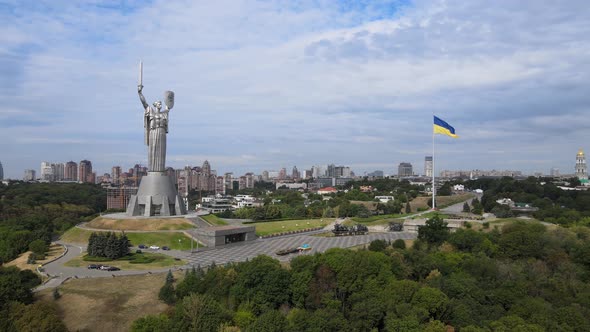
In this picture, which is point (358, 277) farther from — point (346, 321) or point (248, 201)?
point (248, 201)

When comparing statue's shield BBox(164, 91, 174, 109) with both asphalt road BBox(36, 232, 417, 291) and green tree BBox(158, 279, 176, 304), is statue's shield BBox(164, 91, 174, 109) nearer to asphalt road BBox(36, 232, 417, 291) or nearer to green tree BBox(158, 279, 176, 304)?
asphalt road BBox(36, 232, 417, 291)

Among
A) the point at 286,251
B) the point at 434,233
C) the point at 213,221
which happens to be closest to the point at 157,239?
the point at 213,221

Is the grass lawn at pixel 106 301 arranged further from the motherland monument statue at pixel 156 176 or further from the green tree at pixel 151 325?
A: the motherland monument statue at pixel 156 176

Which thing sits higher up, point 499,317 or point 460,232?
point 460,232

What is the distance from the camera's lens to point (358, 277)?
78.4ft

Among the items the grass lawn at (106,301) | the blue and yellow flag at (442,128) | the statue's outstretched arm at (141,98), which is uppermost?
the statue's outstretched arm at (141,98)

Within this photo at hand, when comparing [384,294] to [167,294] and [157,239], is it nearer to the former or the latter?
[167,294]

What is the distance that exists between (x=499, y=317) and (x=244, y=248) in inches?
777

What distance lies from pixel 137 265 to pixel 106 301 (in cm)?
673

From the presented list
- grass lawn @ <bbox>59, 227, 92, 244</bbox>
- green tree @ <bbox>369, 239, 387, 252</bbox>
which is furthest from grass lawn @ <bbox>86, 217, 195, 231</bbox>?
green tree @ <bbox>369, 239, 387, 252</bbox>

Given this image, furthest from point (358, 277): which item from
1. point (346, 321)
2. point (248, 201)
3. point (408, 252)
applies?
point (248, 201)

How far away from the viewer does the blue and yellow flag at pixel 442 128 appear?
145ft

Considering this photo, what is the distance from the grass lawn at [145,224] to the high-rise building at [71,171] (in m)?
100

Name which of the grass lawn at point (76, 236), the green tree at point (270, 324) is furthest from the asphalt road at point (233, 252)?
the green tree at point (270, 324)
